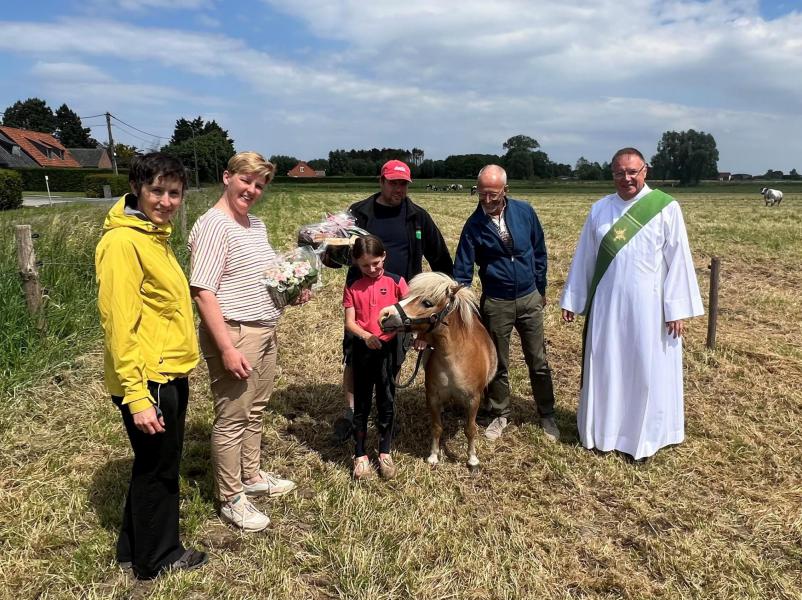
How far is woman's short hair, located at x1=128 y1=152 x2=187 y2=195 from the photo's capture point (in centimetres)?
251

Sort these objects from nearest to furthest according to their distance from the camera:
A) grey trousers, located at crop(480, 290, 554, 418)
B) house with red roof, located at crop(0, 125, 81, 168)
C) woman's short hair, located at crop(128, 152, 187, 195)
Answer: woman's short hair, located at crop(128, 152, 187, 195), grey trousers, located at crop(480, 290, 554, 418), house with red roof, located at crop(0, 125, 81, 168)

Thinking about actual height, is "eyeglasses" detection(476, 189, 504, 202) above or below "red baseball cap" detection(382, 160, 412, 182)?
below

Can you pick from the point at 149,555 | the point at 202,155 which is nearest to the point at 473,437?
Result: the point at 149,555

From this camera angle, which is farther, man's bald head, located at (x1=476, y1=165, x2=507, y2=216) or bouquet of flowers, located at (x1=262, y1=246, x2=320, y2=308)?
man's bald head, located at (x1=476, y1=165, x2=507, y2=216)

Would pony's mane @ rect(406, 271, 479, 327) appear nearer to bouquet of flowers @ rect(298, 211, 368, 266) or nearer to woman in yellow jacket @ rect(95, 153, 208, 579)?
bouquet of flowers @ rect(298, 211, 368, 266)

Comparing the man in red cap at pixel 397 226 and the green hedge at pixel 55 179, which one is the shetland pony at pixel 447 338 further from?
the green hedge at pixel 55 179

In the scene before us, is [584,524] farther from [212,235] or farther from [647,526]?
[212,235]

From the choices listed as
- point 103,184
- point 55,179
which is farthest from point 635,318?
point 55,179

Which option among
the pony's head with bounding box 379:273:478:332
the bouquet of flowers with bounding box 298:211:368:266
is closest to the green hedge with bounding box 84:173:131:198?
the bouquet of flowers with bounding box 298:211:368:266

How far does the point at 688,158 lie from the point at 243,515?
9938 cm

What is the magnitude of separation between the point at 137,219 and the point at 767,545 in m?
4.23

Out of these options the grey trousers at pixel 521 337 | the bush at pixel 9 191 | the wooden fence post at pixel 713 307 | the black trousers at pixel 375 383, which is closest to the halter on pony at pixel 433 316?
the black trousers at pixel 375 383

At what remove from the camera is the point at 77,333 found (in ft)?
19.5

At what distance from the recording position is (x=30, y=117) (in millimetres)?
103250
